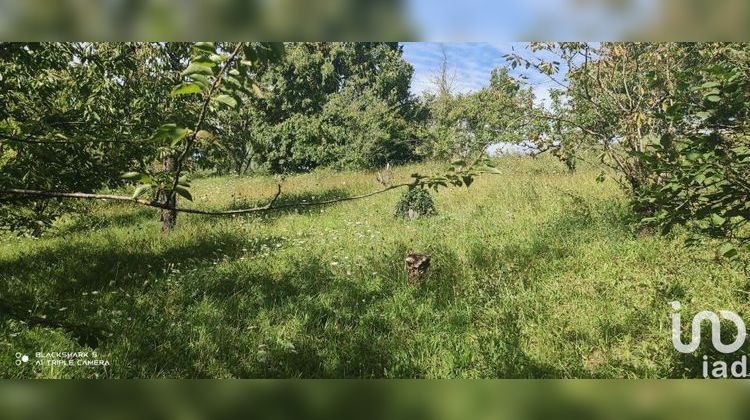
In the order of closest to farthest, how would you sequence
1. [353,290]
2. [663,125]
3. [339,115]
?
[353,290]
[663,125]
[339,115]

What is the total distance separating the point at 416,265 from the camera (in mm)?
3973

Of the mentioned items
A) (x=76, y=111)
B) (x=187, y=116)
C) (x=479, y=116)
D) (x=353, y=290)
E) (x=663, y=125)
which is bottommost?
(x=353, y=290)

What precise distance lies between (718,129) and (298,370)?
2.54 meters

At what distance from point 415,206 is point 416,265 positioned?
152 centimetres

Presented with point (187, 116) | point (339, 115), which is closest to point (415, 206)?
point (339, 115)

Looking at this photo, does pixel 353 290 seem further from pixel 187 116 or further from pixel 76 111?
pixel 76 111

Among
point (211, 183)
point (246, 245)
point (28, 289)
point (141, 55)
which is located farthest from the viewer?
point (246, 245)

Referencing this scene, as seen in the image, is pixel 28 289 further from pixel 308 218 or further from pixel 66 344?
pixel 308 218

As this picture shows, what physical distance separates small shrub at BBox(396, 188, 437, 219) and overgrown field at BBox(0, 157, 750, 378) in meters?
0.16

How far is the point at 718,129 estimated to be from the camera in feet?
6.32

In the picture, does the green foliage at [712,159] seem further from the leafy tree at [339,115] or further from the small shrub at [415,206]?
the small shrub at [415,206]

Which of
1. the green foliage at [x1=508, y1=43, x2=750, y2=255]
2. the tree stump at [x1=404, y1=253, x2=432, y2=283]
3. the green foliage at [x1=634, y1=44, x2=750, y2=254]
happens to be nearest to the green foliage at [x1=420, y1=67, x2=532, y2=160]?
the green foliage at [x1=508, y1=43, x2=750, y2=255]

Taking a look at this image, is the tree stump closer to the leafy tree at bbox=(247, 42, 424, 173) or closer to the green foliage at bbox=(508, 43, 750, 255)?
the leafy tree at bbox=(247, 42, 424, 173)
